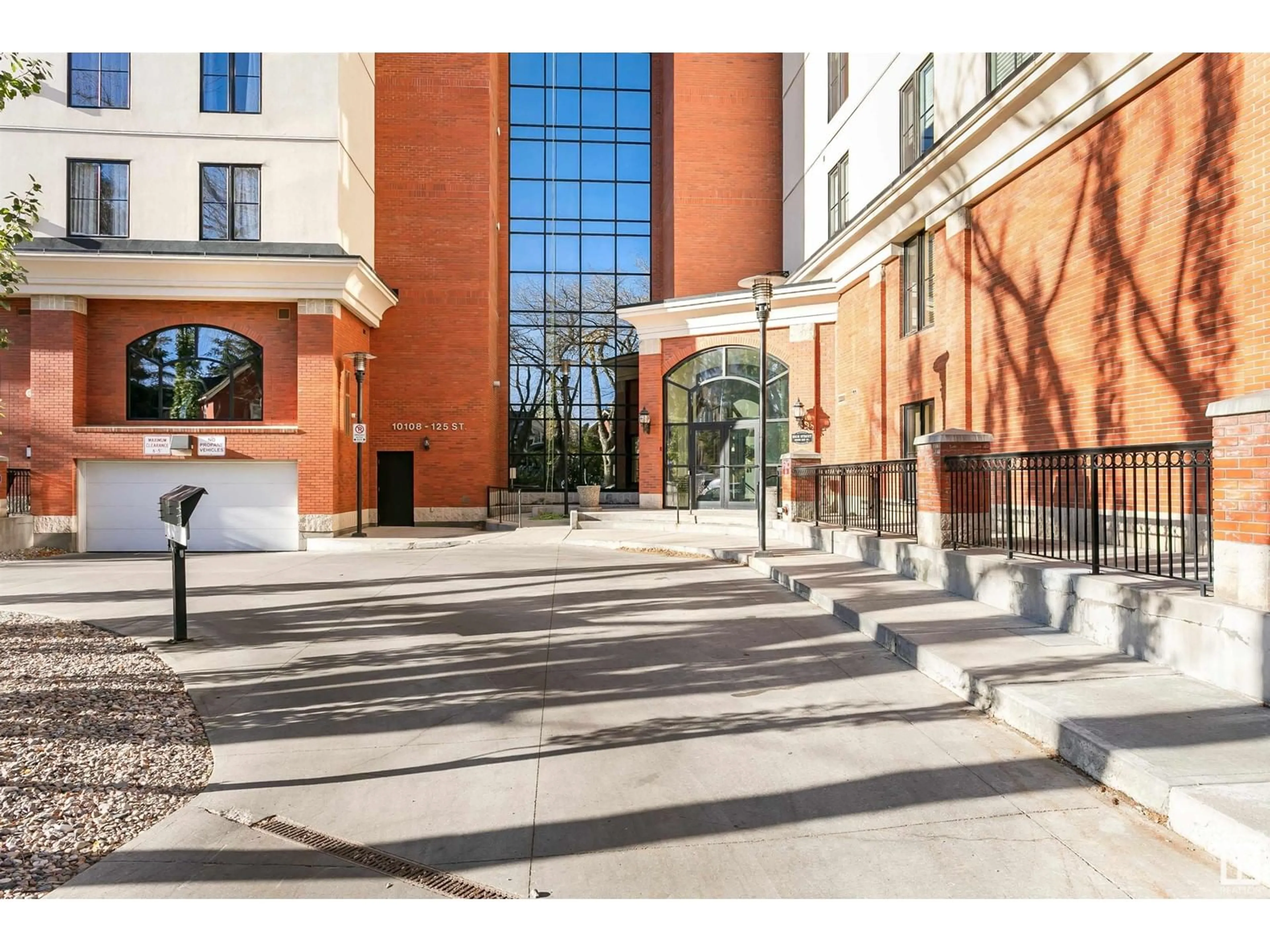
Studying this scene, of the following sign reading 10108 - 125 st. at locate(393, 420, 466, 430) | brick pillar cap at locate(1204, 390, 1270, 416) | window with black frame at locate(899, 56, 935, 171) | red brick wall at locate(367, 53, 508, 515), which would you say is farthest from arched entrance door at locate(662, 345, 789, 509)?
brick pillar cap at locate(1204, 390, 1270, 416)

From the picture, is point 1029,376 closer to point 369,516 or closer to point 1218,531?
point 1218,531

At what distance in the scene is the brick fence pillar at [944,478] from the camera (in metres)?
9.97

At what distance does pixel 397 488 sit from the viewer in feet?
81.7

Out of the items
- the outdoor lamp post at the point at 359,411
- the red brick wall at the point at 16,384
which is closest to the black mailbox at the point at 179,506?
the outdoor lamp post at the point at 359,411

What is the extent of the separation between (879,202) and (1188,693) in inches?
550

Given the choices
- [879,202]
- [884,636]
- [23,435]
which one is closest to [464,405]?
[23,435]

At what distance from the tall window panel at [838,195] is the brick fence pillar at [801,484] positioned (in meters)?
7.34

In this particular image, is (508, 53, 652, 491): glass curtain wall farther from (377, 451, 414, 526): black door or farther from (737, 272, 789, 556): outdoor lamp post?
(737, 272, 789, 556): outdoor lamp post

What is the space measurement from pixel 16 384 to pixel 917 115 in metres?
23.1

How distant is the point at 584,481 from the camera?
3241cm

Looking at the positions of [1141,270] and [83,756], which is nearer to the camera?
[83,756]

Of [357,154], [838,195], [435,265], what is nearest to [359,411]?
[435,265]

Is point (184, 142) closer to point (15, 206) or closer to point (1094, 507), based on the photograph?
point (15, 206)

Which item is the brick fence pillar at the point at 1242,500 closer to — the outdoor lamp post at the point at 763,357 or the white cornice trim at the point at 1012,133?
the white cornice trim at the point at 1012,133
